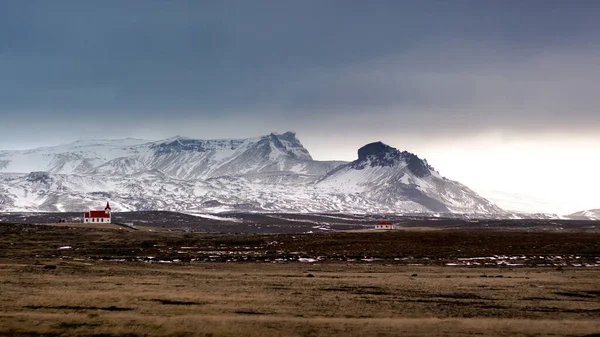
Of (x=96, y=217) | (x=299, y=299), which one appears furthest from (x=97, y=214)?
(x=299, y=299)

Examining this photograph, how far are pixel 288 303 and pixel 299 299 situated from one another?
4.76 ft

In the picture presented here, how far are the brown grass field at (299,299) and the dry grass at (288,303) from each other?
0.05m

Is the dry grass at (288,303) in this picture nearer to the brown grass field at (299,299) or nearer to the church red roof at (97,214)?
the brown grass field at (299,299)

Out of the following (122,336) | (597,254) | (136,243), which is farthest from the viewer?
(136,243)

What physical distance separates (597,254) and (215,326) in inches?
2219

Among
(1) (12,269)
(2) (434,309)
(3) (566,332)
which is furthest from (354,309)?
(1) (12,269)

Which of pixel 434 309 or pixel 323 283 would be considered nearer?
pixel 434 309

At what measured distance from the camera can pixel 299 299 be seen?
1369 inches

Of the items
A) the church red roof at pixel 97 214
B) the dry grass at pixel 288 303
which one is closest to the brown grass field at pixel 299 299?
the dry grass at pixel 288 303

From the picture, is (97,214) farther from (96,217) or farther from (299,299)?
(299,299)

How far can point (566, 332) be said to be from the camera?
27672 millimetres

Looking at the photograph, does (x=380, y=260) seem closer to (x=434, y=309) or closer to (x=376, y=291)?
(x=376, y=291)

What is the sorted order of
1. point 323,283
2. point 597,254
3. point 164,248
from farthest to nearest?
point 164,248, point 597,254, point 323,283

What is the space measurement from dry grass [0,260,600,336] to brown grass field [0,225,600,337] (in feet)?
0.18
